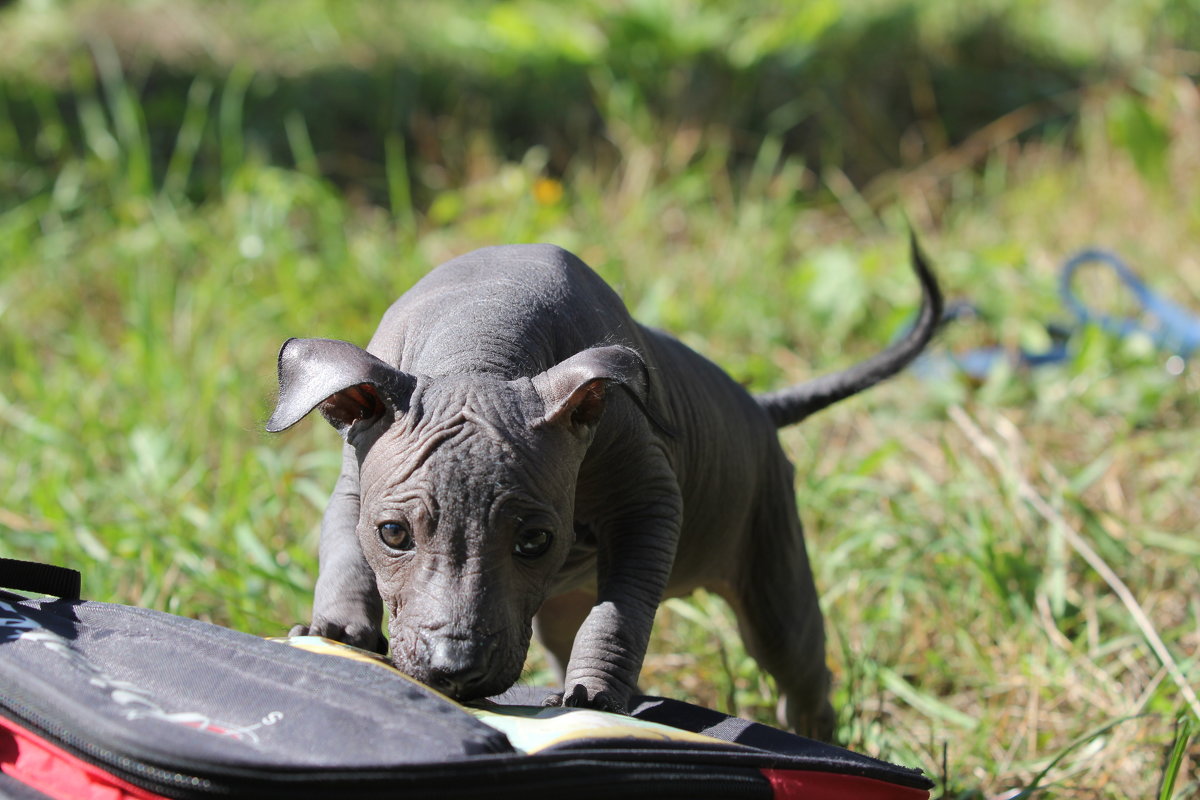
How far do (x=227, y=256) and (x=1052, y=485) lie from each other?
3406mm

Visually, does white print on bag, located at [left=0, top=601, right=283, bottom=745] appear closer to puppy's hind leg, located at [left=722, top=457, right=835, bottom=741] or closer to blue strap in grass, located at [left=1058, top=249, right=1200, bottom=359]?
puppy's hind leg, located at [left=722, top=457, right=835, bottom=741]

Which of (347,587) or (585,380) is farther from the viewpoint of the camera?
(347,587)

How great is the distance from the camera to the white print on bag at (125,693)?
1662mm

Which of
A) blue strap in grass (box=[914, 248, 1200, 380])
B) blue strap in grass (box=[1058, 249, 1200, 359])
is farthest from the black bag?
blue strap in grass (box=[1058, 249, 1200, 359])

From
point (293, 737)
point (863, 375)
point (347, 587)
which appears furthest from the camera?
point (863, 375)

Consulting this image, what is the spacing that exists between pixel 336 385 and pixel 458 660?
0.44 meters

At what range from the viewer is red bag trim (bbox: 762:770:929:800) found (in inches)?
74.0

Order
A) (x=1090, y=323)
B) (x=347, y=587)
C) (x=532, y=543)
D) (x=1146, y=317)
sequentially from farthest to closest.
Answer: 1. (x=1146, y=317)
2. (x=1090, y=323)
3. (x=347, y=587)
4. (x=532, y=543)

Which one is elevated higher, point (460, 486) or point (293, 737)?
point (460, 486)

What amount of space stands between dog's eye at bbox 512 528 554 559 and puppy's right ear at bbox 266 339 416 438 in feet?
0.88

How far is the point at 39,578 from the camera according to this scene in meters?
2.15

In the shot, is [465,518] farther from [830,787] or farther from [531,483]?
[830,787]

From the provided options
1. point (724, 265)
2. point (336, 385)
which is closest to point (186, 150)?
point (724, 265)

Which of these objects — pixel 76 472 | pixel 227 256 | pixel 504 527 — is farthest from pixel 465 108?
pixel 504 527
